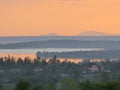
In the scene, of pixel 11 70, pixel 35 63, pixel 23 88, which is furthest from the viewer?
pixel 35 63

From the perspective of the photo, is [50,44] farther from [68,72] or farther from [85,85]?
[85,85]

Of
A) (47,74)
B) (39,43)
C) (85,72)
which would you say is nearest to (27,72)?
(47,74)

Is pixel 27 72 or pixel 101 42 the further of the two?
pixel 101 42

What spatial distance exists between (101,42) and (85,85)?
465 feet

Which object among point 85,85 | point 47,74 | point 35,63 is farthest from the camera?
point 35,63

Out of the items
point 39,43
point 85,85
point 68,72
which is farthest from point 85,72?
point 39,43

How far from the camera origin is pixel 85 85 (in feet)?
96.7

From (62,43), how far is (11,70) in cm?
10475

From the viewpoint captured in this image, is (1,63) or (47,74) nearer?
(47,74)

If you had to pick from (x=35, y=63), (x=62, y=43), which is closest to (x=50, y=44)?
(x=62, y=43)

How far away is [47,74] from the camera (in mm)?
62531

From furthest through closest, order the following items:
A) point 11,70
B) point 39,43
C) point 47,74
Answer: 1. point 39,43
2. point 11,70
3. point 47,74

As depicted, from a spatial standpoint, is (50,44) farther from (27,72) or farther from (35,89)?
(35,89)

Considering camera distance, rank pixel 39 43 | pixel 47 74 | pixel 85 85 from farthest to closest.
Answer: pixel 39 43
pixel 47 74
pixel 85 85
